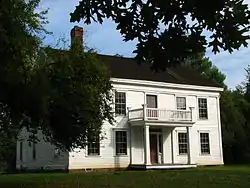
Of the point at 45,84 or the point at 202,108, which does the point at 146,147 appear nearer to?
the point at 202,108

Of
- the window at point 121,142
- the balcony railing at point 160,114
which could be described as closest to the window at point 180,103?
the balcony railing at point 160,114

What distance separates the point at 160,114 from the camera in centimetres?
3225

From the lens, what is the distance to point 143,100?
3344 centimetres

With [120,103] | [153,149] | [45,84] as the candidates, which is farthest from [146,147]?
[45,84]

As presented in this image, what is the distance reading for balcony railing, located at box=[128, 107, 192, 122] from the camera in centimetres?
3148

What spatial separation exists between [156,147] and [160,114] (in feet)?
9.82

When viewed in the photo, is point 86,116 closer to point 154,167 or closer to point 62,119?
point 62,119

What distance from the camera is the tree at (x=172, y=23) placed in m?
5.45

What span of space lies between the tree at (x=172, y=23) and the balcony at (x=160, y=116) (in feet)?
82.8

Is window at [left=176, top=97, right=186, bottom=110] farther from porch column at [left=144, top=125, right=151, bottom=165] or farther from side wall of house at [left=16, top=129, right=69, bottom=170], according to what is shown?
side wall of house at [left=16, top=129, right=69, bottom=170]

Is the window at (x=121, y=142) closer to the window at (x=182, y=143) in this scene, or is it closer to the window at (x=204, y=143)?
the window at (x=182, y=143)

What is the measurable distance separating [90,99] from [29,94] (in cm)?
405

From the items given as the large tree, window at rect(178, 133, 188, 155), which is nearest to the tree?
the large tree

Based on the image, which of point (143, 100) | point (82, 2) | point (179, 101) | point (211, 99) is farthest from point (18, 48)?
point (211, 99)
